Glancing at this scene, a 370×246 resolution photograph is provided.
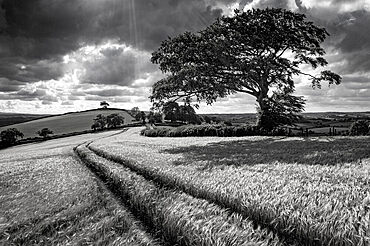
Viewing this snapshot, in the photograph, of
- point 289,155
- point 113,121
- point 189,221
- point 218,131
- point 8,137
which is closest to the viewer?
point 189,221

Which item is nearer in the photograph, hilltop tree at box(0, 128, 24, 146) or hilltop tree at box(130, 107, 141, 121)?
hilltop tree at box(0, 128, 24, 146)

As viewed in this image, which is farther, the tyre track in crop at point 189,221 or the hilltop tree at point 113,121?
the hilltop tree at point 113,121

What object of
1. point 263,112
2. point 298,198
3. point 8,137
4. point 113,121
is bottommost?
point 8,137

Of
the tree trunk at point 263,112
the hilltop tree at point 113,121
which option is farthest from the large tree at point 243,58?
the hilltop tree at point 113,121

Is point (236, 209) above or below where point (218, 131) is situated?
above

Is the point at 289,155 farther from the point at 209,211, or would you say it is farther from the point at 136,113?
the point at 136,113

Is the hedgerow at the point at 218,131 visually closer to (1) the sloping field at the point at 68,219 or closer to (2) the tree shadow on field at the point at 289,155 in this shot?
(2) the tree shadow on field at the point at 289,155

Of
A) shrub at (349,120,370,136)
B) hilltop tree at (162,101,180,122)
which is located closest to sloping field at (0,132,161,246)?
hilltop tree at (162,101,180,122)

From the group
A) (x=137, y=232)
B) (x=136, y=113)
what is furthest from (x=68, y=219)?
→ (x=136, y=113)

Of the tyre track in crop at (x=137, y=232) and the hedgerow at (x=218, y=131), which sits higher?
the tyre track in crop at (x=137, y=232)

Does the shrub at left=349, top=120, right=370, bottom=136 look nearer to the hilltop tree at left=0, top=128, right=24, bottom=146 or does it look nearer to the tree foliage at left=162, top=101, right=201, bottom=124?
the tree foliage at left=162, top=101, right=201, bottom=124

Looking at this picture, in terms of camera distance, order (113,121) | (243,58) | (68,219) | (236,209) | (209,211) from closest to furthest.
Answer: (209,211)
(236,209)
(68,219)
(243,58)
(113,121)

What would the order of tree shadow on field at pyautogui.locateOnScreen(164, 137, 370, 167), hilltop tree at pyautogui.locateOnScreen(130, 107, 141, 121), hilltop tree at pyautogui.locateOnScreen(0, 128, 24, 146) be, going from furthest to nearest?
1. hilltop tree at pyautogui.locateOnScreen(130, 107, 141, 121)
2. hilltop tree at pyautogui.locateOnScreen(0, 128, 24, 146)
3. tree shadow on field at pyautogui.locateOnScreen(164, 137, 370, 167)

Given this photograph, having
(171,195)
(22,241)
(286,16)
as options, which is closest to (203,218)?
(171,195)
